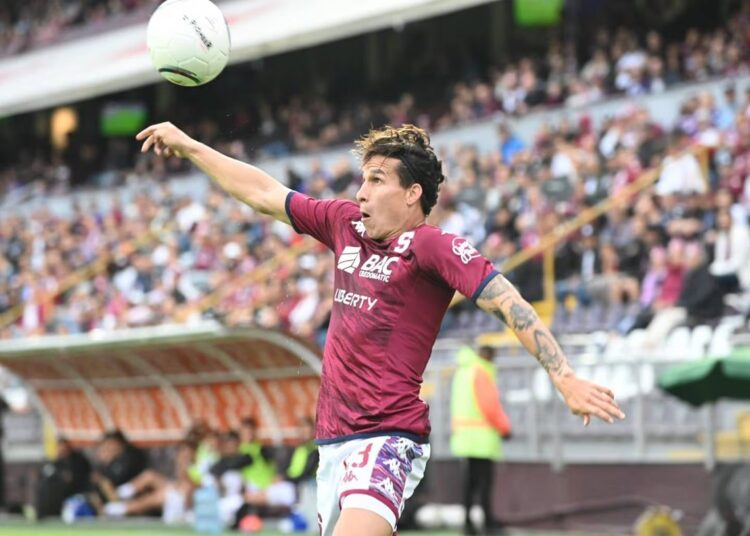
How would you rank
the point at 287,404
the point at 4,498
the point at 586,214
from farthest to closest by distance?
the point at 4,498 < the point at 586,214 < the point at 287,404

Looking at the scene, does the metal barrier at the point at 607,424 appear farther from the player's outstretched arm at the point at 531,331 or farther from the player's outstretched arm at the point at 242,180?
the player's outstretched arm at the point at 531,331

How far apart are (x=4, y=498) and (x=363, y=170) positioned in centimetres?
1565

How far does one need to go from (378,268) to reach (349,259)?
7.1 inches

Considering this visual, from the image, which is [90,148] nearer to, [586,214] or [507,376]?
[586,214]

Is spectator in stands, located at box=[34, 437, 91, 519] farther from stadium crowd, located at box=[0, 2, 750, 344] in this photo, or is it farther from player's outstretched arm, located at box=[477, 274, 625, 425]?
player's outstretched arm, located at box=[477, 274, 625, 425]

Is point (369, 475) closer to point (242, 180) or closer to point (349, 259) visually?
point (349, 259)

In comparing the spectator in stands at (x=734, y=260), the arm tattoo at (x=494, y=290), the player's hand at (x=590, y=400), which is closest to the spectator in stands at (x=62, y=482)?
the spectator in stands at (x=734, y=260)

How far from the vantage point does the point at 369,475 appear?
6.13 metres

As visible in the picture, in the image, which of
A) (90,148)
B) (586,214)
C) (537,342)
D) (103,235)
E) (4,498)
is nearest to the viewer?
(537,342)

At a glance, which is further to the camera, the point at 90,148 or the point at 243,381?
the point at 90,148

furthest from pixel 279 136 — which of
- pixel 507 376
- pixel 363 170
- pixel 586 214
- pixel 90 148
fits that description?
pixel 363 170

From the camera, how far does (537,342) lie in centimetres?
597

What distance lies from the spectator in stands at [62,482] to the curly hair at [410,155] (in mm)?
12707

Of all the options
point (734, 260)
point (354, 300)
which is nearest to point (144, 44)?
point (734, 260)
